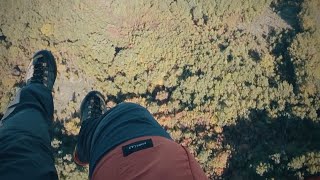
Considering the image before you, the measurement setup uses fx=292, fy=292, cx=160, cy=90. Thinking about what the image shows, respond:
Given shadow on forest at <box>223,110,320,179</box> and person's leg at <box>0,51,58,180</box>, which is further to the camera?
shadow on forest at <box>223,110,320,179</box>

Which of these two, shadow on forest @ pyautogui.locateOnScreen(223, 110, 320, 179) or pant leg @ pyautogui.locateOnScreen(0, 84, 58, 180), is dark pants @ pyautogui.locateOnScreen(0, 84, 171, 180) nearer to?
pant leg @ pyautogui.locateOnScreen(0, 84, 58, 180)

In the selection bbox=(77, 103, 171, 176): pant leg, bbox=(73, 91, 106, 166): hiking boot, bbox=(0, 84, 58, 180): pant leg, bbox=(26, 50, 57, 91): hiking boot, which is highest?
bbox=(26, 50, 57, 91): hiking boot

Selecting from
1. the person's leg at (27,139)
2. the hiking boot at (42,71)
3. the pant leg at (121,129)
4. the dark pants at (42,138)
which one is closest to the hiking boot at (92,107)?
the hiking boot at (42,71)

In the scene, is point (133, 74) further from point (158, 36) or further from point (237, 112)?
point (237, 112)

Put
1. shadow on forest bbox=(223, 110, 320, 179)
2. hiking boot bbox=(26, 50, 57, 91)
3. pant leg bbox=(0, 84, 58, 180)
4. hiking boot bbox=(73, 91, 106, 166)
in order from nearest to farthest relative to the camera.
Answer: pant leg bbox=(0, 84, 58, 180) < hiking boot bbox=(26, 50, 57, 91) < hiking boot bbox=(73, 91, 106, 166) < shadow on forest bbox=(223, 110, 320, 179)

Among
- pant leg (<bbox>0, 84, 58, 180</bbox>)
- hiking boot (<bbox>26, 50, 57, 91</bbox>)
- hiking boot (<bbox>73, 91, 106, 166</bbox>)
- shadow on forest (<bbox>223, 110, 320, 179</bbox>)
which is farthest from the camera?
shadow on forest (<bbox>223, 110, 320, 179</bbox>)

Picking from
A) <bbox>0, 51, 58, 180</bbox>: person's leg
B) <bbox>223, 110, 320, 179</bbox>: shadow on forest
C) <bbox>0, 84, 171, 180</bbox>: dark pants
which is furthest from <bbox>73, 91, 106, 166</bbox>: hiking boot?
<bbox>223, 110, 320, 179</bbox>: shadow on forest

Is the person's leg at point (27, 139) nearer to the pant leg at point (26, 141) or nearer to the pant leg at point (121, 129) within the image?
the pant leg at point (26, 141)
